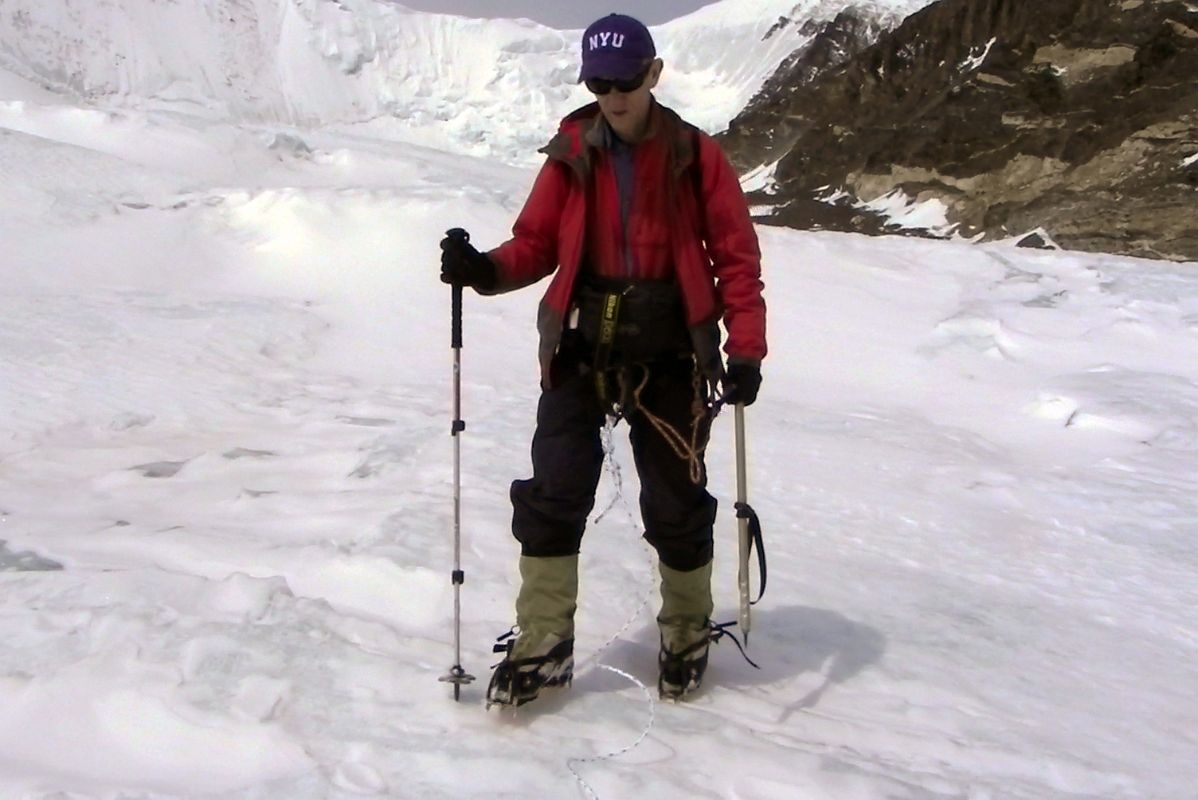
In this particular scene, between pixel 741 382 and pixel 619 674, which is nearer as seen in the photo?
pixel 741 382

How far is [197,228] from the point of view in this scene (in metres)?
9.30

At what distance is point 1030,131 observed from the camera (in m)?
36.3

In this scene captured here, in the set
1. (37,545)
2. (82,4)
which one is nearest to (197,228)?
(37,545)

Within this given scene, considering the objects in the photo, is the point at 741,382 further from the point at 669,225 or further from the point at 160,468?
the point at 160,468

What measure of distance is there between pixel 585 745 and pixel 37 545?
2090 millimetres

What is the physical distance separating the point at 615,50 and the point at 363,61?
4008 inches

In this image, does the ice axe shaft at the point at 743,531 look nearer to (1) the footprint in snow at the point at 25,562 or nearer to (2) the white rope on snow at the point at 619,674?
(2) the white rope on snow at the point at 619,674

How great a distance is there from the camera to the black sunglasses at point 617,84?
251 centimetres

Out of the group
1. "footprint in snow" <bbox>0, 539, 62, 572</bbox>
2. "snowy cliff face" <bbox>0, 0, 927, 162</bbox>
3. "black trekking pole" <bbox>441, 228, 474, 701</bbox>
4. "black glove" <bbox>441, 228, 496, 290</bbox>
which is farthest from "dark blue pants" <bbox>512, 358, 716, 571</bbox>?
"snowy cliff face" <bbox>0, 0, 927, 162</bbox>

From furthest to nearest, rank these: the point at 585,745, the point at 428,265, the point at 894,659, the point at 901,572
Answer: the point at 428,265
the point at 901,572
the point at 894,659
the point at 585,745

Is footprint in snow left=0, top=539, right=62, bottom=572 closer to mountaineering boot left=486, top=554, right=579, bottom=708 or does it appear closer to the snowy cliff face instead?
mountaineering boot left=486, top=554, right=579, bottom=708

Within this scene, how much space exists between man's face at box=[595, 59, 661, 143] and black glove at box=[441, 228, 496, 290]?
44 centimetres

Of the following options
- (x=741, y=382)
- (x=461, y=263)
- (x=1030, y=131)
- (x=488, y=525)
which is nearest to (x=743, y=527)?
(x=741, y=382)

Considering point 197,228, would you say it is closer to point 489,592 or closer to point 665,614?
point 489,592
